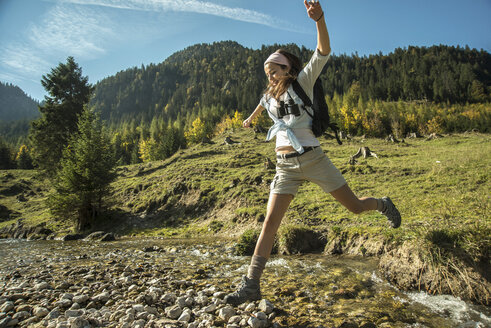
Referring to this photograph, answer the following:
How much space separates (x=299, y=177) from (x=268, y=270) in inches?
107

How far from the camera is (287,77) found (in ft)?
11.3

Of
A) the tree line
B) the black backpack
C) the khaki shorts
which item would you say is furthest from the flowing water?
the tree line

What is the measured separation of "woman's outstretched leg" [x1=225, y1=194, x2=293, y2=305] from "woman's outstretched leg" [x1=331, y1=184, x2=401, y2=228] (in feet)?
2.61

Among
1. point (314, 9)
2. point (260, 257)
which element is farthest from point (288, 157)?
point (314, 9)

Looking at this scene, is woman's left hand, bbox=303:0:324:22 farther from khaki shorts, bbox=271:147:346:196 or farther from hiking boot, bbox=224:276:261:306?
hiking boot, bbox=224:276:261:306

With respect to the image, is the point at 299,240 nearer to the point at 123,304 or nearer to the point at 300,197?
the point at 123,304

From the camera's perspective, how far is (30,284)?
466cm

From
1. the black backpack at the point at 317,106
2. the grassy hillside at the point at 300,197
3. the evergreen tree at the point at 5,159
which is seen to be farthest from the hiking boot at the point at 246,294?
the evergreen tree at the point at 5,159

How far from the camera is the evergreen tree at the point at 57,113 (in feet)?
92.0

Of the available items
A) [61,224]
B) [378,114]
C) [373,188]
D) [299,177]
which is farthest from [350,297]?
[378,114]

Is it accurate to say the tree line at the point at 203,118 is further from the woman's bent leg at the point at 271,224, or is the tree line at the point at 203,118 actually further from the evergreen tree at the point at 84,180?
the woman's bent leg at the point at 271,224

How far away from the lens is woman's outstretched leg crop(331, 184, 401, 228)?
144 inches

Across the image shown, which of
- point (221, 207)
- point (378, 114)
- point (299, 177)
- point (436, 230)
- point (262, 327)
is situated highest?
point (378, 114)

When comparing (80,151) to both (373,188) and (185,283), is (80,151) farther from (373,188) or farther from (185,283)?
(373,188)
